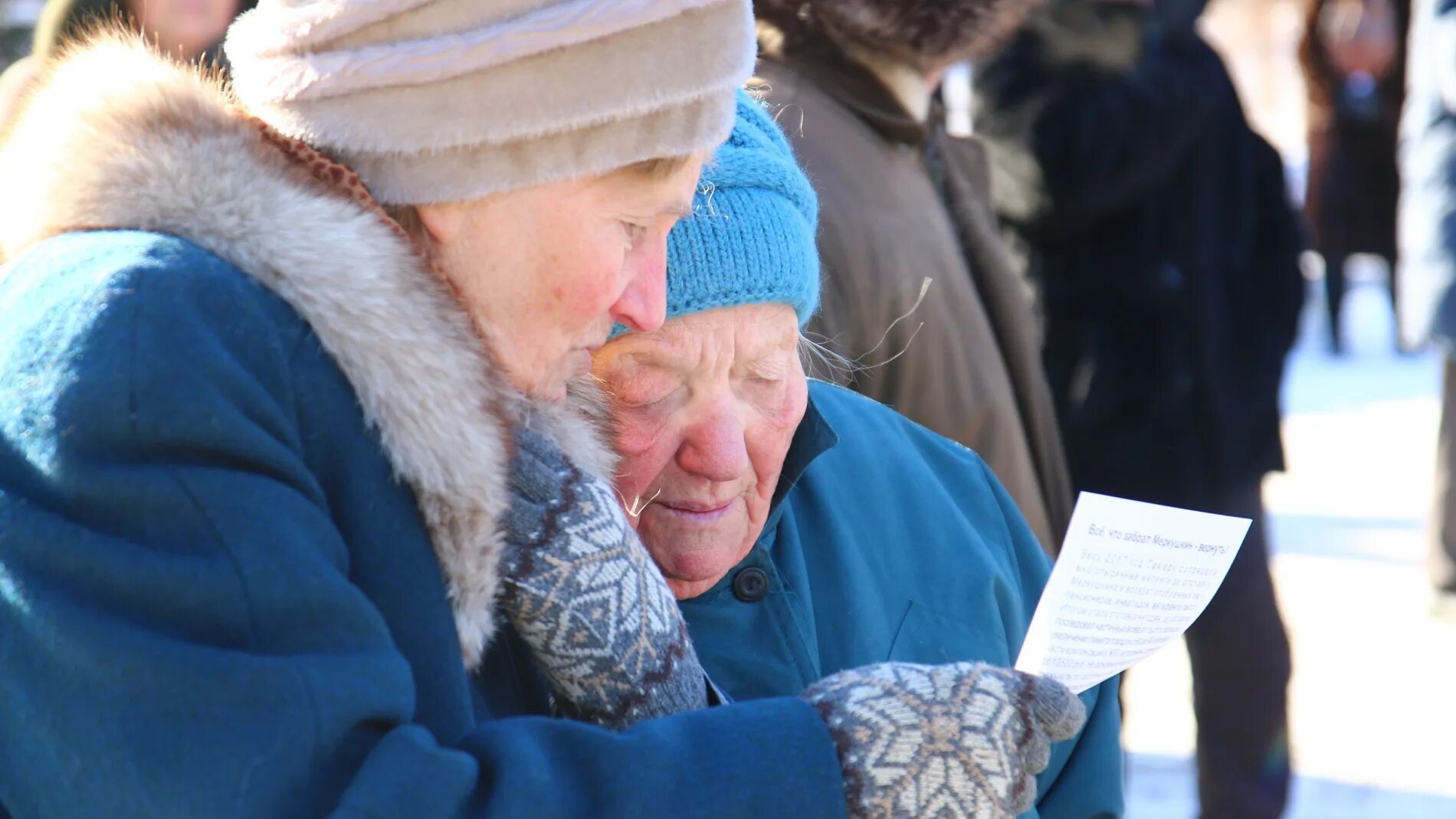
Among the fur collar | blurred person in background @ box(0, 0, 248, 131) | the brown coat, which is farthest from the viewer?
blurred person in background @ box(0, 0, 248, 131)

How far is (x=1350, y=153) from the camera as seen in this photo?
9734 mm

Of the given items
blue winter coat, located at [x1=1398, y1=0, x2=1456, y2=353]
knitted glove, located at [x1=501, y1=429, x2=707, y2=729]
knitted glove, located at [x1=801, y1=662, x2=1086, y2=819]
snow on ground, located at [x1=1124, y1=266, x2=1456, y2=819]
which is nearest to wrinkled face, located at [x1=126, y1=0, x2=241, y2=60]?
knitted glove, located at [x1=501, y1=429, x2=707, y2=729]

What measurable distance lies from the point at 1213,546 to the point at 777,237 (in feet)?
2.00

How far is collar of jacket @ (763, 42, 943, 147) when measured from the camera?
288 centimetres

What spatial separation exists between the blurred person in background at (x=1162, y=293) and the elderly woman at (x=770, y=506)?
1.74m

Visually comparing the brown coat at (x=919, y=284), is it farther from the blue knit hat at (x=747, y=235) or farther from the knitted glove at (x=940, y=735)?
the knitted glove at (x=940, y=735)

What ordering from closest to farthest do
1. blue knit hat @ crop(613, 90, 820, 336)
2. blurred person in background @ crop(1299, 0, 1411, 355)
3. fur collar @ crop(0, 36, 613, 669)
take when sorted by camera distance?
1. fur collar @ crop(0, 36, 613, 669)
2. blue knit hat @ crop(613, 90, 820, 336)
3. blurred person in background @ crop(1299, 0, 1411, 355)

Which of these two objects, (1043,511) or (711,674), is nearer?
(711,674)

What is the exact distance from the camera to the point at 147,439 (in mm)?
1062

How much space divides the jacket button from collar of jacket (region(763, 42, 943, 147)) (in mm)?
1244

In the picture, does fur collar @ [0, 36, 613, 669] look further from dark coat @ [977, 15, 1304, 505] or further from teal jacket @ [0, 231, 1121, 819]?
dark coat @ [977, 15, 1304, 505]

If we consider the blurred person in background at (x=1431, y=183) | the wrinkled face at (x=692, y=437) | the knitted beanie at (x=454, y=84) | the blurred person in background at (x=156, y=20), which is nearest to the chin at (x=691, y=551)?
the wrinkled face at (x=692, y=437)

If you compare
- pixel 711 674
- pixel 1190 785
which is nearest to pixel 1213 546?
pixel 711 674

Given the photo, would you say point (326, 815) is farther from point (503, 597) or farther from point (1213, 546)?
point (1213, 546)
